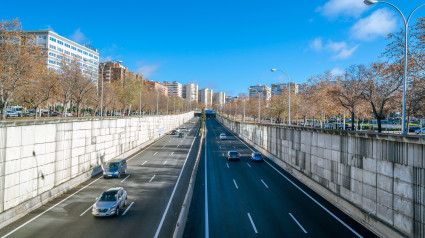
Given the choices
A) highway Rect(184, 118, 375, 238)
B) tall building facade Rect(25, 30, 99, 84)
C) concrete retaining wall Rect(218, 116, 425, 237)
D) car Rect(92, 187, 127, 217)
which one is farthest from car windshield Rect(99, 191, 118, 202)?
tall building facade Rect(25, 30, 99, 84)

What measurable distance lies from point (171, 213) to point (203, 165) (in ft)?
51.2

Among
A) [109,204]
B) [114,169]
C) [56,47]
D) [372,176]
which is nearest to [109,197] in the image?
[109,204]

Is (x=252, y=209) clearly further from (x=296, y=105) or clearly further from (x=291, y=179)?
(x=296, y=105)

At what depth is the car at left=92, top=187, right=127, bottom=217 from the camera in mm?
15094

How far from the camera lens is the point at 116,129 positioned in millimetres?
34250

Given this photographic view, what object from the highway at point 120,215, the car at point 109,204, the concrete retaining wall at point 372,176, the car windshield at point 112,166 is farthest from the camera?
the car windshield at point 112,166

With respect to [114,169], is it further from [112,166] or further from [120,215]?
[120,215]

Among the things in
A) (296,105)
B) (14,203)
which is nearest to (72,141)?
(14,203)

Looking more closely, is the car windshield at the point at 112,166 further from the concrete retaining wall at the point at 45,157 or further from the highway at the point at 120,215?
the concrete retaining wall at the point at 45,157

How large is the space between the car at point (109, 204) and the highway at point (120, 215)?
1.26 feet

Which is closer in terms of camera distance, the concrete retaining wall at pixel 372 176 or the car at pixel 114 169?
the concrete retaining wall at pixel 372 176

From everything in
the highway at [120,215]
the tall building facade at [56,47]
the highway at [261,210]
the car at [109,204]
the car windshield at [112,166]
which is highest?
the tall building facade at [56,47]

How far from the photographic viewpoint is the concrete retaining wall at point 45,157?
48.7ft

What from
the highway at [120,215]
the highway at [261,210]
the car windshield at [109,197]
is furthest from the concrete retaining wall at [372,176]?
the car windshield at [109,197]
